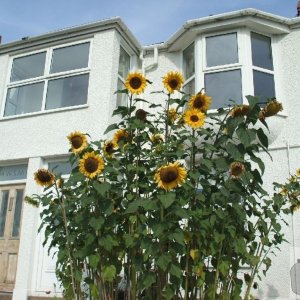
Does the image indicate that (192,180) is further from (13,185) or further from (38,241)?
(13,185)

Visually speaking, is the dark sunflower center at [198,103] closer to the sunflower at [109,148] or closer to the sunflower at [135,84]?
the sunflower at [135,84]

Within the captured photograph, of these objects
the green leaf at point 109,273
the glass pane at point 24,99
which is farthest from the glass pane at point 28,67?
the green leaf at point 109,273

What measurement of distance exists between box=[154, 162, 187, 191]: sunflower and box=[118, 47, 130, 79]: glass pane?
6488 mm

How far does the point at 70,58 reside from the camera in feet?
30.5

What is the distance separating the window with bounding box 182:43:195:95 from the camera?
8.94 meters

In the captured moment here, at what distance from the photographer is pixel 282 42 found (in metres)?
8.52

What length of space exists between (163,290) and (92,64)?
21.2 ft

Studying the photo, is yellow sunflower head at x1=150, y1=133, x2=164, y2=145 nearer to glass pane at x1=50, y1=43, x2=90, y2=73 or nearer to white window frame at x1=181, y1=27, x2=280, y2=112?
white window frame at x1=181, y1=27, x2=280, y2=112

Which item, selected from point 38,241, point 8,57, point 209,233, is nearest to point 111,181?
point 209,233

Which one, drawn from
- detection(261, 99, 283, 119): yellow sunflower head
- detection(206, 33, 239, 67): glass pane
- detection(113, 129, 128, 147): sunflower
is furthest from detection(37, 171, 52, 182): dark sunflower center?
detection(206, 33, 239, 67): glass pane

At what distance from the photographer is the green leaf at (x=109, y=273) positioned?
3303mm

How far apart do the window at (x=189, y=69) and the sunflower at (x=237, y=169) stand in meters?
5.91

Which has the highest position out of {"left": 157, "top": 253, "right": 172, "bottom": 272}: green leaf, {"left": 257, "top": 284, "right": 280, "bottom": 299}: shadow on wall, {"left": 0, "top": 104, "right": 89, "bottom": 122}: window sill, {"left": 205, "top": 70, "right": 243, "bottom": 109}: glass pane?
{"left": 205, "top": 70, "right": 243, "bottom": 109}: glass pane

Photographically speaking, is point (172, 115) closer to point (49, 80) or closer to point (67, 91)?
point (67, 91)
